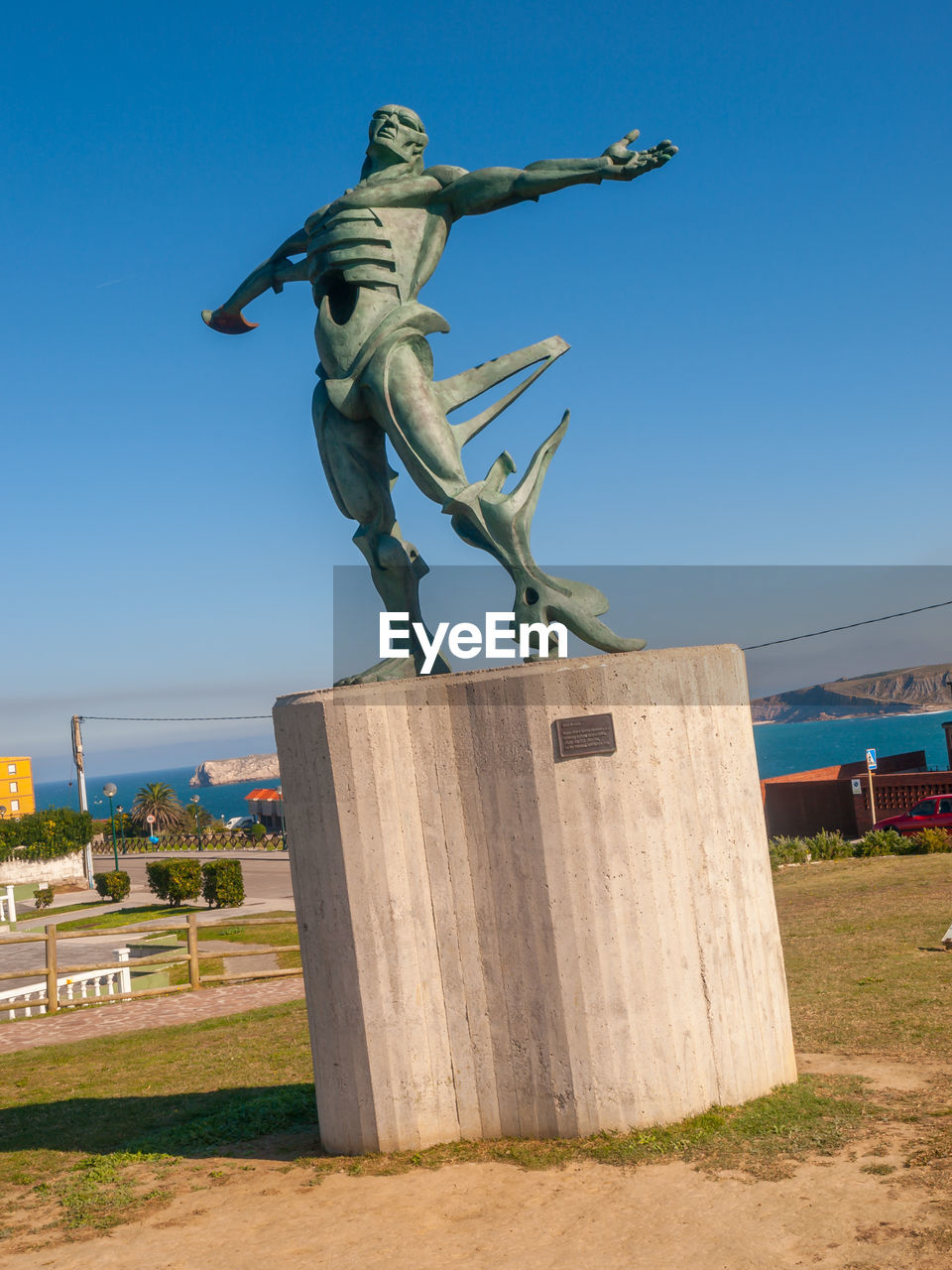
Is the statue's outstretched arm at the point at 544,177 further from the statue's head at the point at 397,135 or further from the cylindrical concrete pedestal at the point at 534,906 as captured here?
the cylindrical concrete pedestal at the point at 534,906

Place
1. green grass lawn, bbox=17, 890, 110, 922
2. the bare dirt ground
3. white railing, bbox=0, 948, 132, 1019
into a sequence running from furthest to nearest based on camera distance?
1. green grass lawn, bbox=17, 890, 110, 922
2. white railing, bbox=0, 948, 132, 1019
3. the bare dirt ground

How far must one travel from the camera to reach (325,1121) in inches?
220

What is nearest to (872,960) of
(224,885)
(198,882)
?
(224,885)

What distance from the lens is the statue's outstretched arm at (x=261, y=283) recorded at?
21.9ft

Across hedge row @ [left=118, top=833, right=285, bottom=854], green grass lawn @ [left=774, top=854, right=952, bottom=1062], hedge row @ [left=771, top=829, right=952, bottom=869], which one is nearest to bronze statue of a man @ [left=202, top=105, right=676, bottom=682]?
green grass lawn @ [left=774, top=854, right=952, bottom=1062]

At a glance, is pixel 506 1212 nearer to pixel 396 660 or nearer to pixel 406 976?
pixel 406 976

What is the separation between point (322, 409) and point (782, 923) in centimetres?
962

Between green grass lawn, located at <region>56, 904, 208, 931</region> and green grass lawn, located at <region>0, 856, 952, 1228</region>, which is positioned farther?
green grass lawn, located at <region>56, 904, 208, 931</region>

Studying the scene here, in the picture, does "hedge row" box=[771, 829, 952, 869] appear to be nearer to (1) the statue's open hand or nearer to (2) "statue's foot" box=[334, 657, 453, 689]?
(2) "statue's foot" box=[334, 657, 453, 689]

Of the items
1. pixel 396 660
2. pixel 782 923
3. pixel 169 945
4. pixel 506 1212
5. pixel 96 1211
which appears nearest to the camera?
pixel 506 1212

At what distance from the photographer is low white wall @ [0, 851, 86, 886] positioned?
39.8 m

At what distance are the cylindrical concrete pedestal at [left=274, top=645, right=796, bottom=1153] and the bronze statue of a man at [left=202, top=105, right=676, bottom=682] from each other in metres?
0.60

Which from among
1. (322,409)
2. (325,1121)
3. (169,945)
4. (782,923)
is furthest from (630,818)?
(169,945)

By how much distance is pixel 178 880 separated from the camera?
94.8ft
